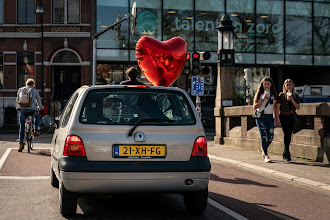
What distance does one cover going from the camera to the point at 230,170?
10.5 metres

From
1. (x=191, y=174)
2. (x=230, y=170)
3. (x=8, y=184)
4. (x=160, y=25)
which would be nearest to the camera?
(x=191, y=174)

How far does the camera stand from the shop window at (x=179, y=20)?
32062 mm

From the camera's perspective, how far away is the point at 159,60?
1698 centimetres

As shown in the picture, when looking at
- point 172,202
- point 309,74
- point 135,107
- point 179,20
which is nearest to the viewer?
point 135,107

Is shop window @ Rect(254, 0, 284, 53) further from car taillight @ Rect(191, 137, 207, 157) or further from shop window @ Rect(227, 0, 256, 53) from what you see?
car taillight @ Rect(191, 137, 207, 157)

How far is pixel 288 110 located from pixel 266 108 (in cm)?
51

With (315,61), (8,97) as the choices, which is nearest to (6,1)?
(8,97)

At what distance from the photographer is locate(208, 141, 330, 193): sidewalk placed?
8724 millimetres

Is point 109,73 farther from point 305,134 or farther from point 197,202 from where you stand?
point 197,202

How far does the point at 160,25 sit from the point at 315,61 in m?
9.98

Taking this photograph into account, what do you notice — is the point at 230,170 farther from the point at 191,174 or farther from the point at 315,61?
the point at 315,61

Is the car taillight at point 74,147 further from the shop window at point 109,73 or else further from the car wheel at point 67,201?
the shop window at point 109,73

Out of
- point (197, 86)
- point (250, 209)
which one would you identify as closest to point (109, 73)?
point (197, 86)

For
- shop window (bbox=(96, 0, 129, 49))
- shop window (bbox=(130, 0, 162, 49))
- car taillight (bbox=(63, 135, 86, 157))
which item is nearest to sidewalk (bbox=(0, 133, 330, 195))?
car taillight (bbox=(63, 135, 86, 157))
